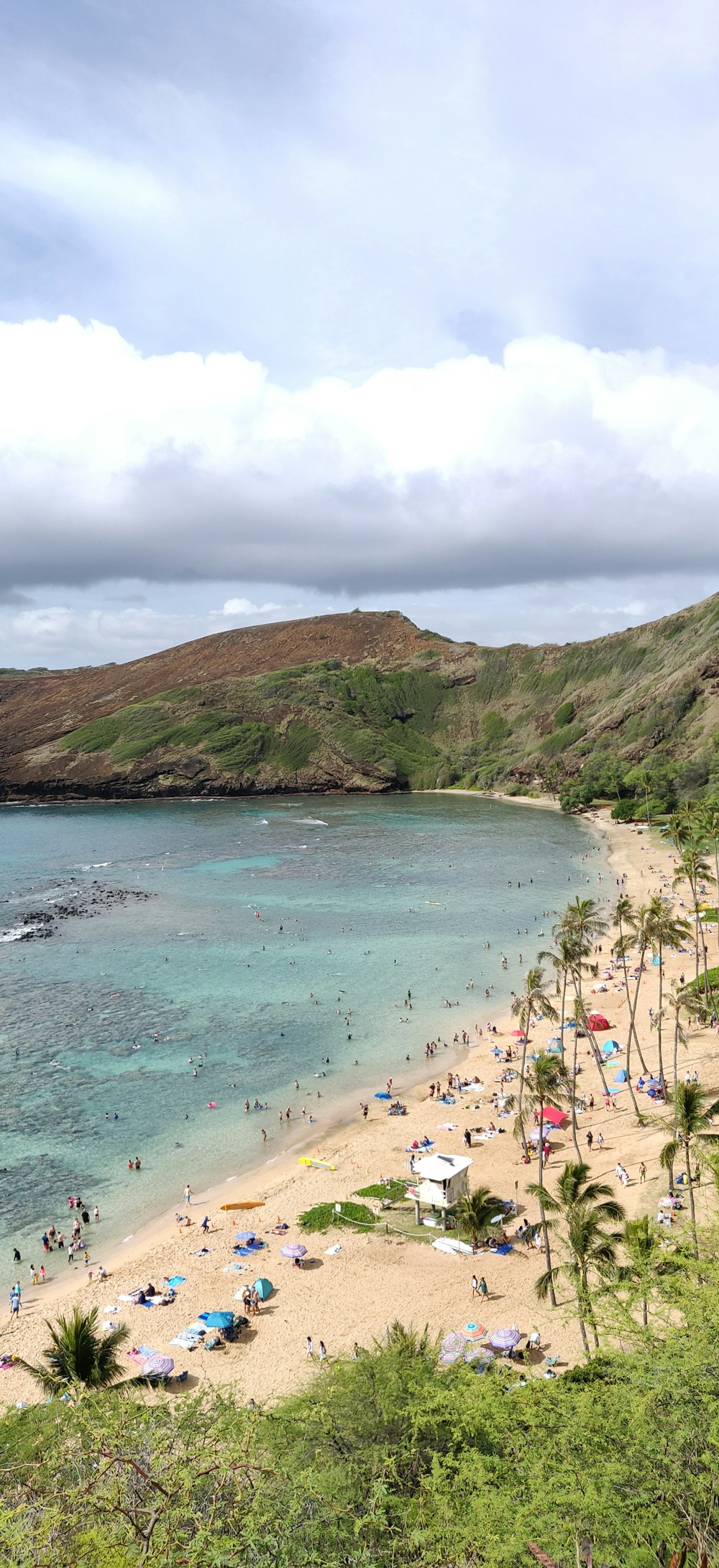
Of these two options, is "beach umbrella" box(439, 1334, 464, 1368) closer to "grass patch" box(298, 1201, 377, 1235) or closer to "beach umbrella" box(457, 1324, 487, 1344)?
"beach umbrella" box(457, 1324, 487, 1344)

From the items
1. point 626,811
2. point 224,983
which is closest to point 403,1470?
point 224,983

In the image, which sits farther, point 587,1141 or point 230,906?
point 230,906

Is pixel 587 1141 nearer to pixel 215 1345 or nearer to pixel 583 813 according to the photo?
pixel 215 1345

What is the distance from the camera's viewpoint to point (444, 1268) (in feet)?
98.3

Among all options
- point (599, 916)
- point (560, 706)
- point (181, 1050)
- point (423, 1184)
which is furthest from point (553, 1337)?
point (560, 706)

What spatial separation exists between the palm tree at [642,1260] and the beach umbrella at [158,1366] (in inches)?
556

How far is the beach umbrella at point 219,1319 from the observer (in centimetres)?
2716

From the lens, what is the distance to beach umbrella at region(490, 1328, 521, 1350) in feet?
80.0

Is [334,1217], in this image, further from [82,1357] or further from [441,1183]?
[82,1357]

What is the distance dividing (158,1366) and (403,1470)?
479 inches

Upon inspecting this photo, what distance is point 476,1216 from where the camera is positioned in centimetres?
3012

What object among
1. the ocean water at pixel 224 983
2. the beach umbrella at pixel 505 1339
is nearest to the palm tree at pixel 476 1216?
the beach umbrella at pixel 505 1339

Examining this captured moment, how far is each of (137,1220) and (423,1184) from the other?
1257 cm

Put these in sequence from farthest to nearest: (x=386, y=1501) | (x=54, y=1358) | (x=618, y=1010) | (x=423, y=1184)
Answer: (x=618, y=1010)
(x=423, y=1184)
(x=54, y=1358)
(x=386, y=1501)
